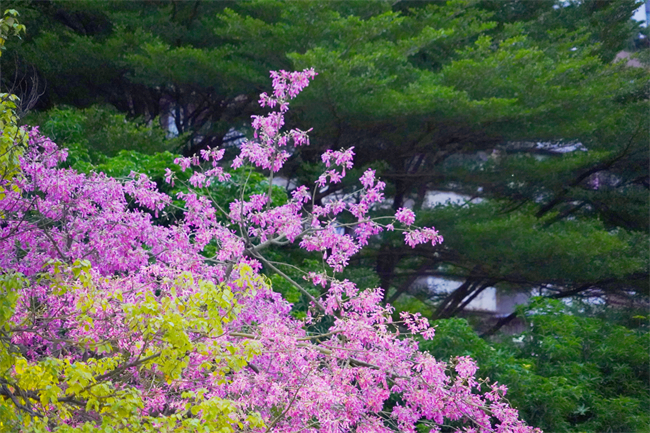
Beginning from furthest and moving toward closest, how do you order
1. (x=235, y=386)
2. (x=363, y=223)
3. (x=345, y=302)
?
(x=363, y=223) < (x=345, y=302) < (x=235, y=386)

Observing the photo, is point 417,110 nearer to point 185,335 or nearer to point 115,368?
point 115,368

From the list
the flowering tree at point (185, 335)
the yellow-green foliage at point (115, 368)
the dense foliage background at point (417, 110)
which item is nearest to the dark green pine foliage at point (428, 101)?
the dense foliage background at point (417, 110)

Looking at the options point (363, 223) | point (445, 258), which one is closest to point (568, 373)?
point (363, 223)

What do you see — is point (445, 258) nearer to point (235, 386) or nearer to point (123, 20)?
point (123, 20)

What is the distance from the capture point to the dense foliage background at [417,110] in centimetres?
911

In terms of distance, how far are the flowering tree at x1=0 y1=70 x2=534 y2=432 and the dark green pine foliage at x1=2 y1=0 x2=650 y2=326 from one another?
3.69m

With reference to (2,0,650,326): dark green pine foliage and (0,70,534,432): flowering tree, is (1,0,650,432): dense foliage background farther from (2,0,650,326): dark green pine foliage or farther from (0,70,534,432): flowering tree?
(0,70,534,432): flowering tree

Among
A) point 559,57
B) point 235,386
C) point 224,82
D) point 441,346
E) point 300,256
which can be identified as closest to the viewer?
point 235,386

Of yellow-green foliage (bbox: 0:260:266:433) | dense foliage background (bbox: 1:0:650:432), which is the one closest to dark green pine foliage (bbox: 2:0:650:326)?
dense foliage background (bbox: 1:0:650:432)

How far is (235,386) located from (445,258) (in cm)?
691

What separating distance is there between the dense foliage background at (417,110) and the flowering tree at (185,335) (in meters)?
2.10

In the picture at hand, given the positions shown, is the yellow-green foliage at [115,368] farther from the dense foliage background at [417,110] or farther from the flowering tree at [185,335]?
the dense foliage background at [417,110]

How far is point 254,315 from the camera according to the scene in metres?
5.07

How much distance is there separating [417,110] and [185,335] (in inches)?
261
